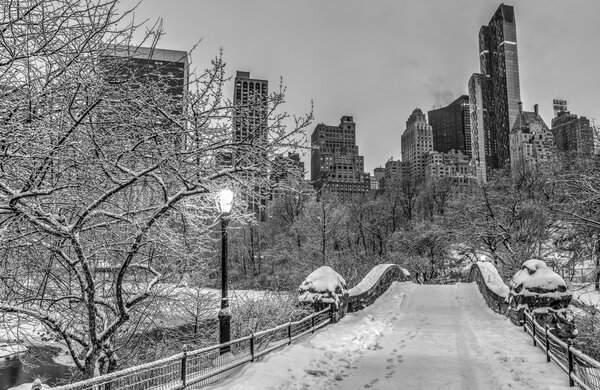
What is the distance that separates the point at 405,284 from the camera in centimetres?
2420

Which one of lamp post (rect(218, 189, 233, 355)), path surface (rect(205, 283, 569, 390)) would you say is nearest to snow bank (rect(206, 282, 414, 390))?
path surface (rect(205, 283, 569, 390))

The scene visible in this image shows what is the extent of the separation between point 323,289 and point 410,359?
132 inches

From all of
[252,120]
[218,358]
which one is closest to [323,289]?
[218,358]

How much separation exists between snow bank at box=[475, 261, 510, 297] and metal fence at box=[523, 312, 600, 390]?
377 centimetres

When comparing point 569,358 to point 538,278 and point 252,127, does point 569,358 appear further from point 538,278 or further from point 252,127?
point 252,127

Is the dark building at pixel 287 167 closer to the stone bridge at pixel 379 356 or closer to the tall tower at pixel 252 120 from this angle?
the tall tower at pixel 252 120

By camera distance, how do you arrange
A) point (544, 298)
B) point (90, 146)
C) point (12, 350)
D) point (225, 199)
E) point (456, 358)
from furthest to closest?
point (544, 298)
point (456, 358)
point (12, 350)
point (225, 199)
point (90, 146)

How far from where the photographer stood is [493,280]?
17.3m

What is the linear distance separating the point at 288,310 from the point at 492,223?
19.8m

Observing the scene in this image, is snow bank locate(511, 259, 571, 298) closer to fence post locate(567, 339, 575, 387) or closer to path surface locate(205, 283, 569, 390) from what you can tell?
path surface locate(205, 283, 569, 390)

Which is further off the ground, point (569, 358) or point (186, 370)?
point (569, 358)

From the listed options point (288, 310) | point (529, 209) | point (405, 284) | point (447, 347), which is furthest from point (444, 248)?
point (447, 347)

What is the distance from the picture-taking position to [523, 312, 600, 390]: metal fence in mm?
5758

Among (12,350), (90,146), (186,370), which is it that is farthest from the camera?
(12,350)
